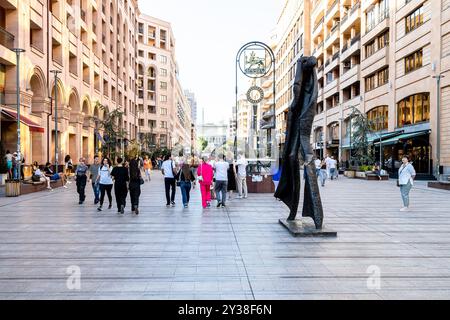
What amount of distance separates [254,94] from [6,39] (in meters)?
14.5

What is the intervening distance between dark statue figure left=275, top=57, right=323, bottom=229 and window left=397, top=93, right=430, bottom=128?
26127 millimetres

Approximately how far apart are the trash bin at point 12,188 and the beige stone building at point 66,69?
675cm

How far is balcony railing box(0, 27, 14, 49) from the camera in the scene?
909 inches

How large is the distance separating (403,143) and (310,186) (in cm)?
2814

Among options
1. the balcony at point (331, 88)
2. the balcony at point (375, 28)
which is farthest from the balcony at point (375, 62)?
the balcony at point (331, 88)

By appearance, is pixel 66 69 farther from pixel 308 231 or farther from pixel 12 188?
pixel 308 231

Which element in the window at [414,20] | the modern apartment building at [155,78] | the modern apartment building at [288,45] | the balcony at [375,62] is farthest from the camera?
the modern apartment building at [155,78]

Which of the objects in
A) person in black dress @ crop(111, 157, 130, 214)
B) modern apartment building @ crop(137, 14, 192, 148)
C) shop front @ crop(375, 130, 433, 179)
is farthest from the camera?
modern apartment building @ crop(137, 14, 192, 148)

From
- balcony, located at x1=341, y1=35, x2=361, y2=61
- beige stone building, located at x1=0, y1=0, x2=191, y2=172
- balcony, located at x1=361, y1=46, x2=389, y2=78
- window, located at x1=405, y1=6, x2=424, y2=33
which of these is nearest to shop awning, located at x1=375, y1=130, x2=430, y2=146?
balcony, located at x1=361, y1=46, x2=389, y2=78

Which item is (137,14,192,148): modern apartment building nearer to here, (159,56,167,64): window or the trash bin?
(159,56,167,64): window

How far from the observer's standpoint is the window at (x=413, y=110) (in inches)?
1279

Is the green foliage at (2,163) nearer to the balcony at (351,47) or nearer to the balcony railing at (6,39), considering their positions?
the balcony railing at (6,39)

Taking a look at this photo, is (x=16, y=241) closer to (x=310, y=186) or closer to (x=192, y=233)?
(x=192, y=233)
